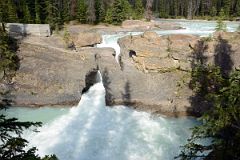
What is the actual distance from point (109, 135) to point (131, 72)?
8.31 metres

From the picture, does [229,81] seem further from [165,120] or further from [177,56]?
[177,56]

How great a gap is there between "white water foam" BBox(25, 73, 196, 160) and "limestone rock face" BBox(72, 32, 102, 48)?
933 cm

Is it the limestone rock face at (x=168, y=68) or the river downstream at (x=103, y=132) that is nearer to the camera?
the river downstream at (x=103, y=132)

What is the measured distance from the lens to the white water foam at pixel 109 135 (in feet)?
70.0

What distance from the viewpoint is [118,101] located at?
2827 centimetres

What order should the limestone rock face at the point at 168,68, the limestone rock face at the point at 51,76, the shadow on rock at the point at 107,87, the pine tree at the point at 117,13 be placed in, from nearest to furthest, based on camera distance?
the limestone rock face at the point at 168,68, the limestone rock face at the point at 51,76, the shadow on rock at the point at 107,87, the pine tree at the point at 117,13

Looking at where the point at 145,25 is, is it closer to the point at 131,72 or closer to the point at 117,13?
the point at 117,13

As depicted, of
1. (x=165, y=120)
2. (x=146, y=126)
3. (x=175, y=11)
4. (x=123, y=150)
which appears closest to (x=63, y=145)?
(x=123, y=150)

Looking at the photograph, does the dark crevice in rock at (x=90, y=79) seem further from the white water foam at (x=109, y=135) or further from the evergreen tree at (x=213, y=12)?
the evergreen tree at (x=213, y=12)

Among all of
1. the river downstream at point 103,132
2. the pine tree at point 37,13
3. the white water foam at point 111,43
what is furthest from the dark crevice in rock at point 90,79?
the pine tree at point 37,13

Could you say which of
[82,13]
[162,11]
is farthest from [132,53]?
[162,11]

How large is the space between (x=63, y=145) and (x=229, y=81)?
13356 millimetres

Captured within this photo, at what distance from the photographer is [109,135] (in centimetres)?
2350

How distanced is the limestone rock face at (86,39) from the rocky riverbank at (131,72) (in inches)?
142
